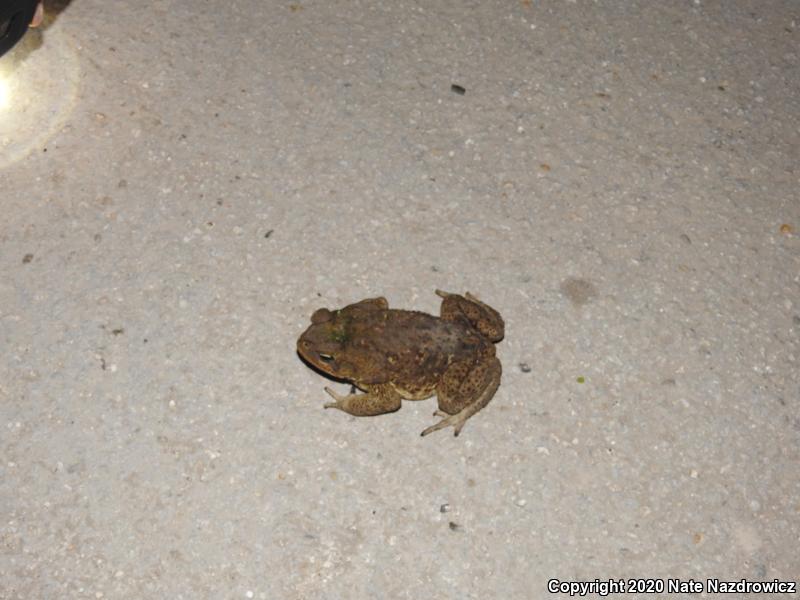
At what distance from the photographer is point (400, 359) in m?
3.04

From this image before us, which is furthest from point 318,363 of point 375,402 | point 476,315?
point 476,315

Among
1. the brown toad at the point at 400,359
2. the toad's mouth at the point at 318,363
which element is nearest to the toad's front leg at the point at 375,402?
the brown toad at the point at 400,359

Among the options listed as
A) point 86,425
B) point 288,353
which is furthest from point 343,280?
point 86,425

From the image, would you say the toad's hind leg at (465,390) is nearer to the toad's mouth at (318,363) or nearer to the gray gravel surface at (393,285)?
the gray gravel surface at (393,285)

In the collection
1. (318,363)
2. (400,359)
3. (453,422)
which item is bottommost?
(453,422)

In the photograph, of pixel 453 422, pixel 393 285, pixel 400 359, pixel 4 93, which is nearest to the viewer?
pixel 400 359

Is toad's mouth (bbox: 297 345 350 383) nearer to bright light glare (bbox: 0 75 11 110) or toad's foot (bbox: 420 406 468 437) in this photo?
toad's foot (bbox: 420 406 468 437)

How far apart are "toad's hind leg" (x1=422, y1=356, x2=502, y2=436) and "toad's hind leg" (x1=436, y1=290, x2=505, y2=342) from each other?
0.14 meters

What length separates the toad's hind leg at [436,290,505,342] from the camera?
330 cm

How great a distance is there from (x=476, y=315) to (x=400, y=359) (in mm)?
472

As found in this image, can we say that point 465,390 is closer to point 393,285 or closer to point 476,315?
point 476,315

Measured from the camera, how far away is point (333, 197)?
3.83 metres

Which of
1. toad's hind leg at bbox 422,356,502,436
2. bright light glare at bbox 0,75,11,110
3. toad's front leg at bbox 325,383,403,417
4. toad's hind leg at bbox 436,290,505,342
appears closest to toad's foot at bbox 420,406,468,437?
toad's hind leg at bbox 422,356,502,436

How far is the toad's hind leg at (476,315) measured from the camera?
3.30 meters
